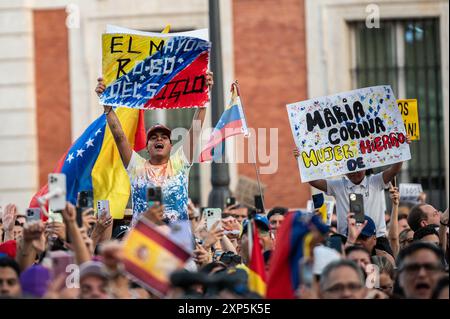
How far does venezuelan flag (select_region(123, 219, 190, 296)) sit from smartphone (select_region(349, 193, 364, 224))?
10.9ft

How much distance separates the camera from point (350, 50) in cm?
2139

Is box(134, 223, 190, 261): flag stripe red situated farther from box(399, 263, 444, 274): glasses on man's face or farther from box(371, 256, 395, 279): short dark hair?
box(371, 256, 395, 279): short dark hair

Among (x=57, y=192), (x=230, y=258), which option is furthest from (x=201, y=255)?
(x=57, y=192)

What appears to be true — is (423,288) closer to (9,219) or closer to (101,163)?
(9,219)

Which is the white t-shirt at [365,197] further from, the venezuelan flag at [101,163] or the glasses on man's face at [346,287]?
the glasses on man's face at [346,287]

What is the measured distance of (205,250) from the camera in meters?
9.54

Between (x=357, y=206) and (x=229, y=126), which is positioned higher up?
(x=229, y=126)

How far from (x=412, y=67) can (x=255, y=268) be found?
1376 cm

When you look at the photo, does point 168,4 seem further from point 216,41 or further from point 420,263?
point 420,263

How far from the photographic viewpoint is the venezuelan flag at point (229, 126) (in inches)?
466
